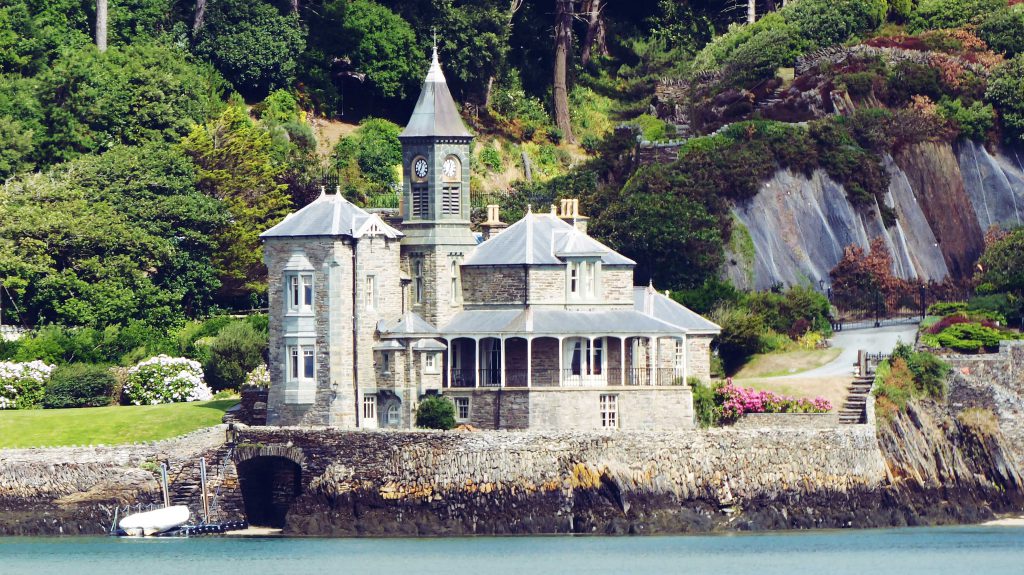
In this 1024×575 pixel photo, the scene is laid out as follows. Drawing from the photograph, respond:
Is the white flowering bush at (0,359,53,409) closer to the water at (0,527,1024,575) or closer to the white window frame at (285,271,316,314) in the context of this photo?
the water at (0,527,1024,575)

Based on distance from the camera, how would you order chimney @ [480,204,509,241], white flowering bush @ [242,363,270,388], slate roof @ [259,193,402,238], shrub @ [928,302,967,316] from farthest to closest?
shrub @ [928,302,967,316] < chimney @ [480,204,509,241] < white flowering bush @ [242,363,270,388] < slate roof @ [259,193,402,238]

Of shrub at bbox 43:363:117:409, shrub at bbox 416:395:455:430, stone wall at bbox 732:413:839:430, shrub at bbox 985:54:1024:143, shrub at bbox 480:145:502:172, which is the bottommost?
stone wall at bbox 732:413:839:430

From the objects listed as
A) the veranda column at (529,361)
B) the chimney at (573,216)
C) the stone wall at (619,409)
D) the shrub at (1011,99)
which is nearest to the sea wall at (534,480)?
the stone wall at (619,409)

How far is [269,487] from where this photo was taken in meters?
89.1

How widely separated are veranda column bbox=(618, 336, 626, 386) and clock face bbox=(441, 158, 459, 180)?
306 inches

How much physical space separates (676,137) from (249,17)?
19.0 meters

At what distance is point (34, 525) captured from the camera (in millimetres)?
86875

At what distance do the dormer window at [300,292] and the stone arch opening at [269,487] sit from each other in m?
4.83

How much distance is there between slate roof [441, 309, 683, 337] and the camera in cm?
8856

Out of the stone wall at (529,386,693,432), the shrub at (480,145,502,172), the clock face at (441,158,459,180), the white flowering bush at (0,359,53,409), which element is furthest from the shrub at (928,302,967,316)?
the white flowering bush at (0,359,53,409)

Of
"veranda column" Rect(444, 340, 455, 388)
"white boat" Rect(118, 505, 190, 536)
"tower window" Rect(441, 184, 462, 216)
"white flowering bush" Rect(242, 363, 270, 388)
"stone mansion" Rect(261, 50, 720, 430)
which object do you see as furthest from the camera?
"white flowering bush" Rect(242, 363, 270, 388)

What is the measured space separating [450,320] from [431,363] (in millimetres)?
1806

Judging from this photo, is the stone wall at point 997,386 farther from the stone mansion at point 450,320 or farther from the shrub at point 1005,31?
the shrub at point 1005,31

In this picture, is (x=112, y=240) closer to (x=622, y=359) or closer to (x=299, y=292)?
(x=299, y=292)
